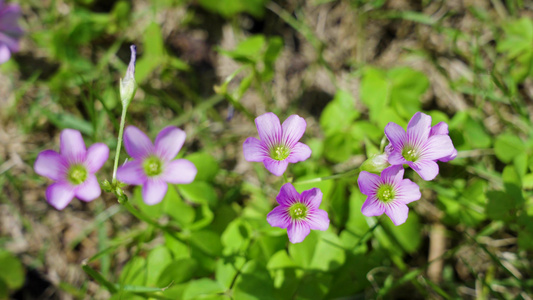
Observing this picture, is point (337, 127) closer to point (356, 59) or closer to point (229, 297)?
point (356, 59)

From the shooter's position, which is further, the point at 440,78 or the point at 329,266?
the point at 440,78

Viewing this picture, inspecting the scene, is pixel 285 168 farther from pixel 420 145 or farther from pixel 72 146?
pixel 72 146

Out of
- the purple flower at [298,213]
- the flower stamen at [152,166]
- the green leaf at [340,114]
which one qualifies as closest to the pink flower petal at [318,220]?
the purple flower at [298,213]

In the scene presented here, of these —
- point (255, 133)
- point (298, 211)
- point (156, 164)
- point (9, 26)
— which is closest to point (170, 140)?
point (156, 164)

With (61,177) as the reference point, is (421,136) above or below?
above

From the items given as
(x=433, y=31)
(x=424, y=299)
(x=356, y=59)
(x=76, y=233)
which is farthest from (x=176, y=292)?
(x=433, y=31)

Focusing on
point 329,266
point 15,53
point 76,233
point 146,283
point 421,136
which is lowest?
point 76,233

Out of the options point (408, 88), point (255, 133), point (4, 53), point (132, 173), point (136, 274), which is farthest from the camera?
point (255, 133)
